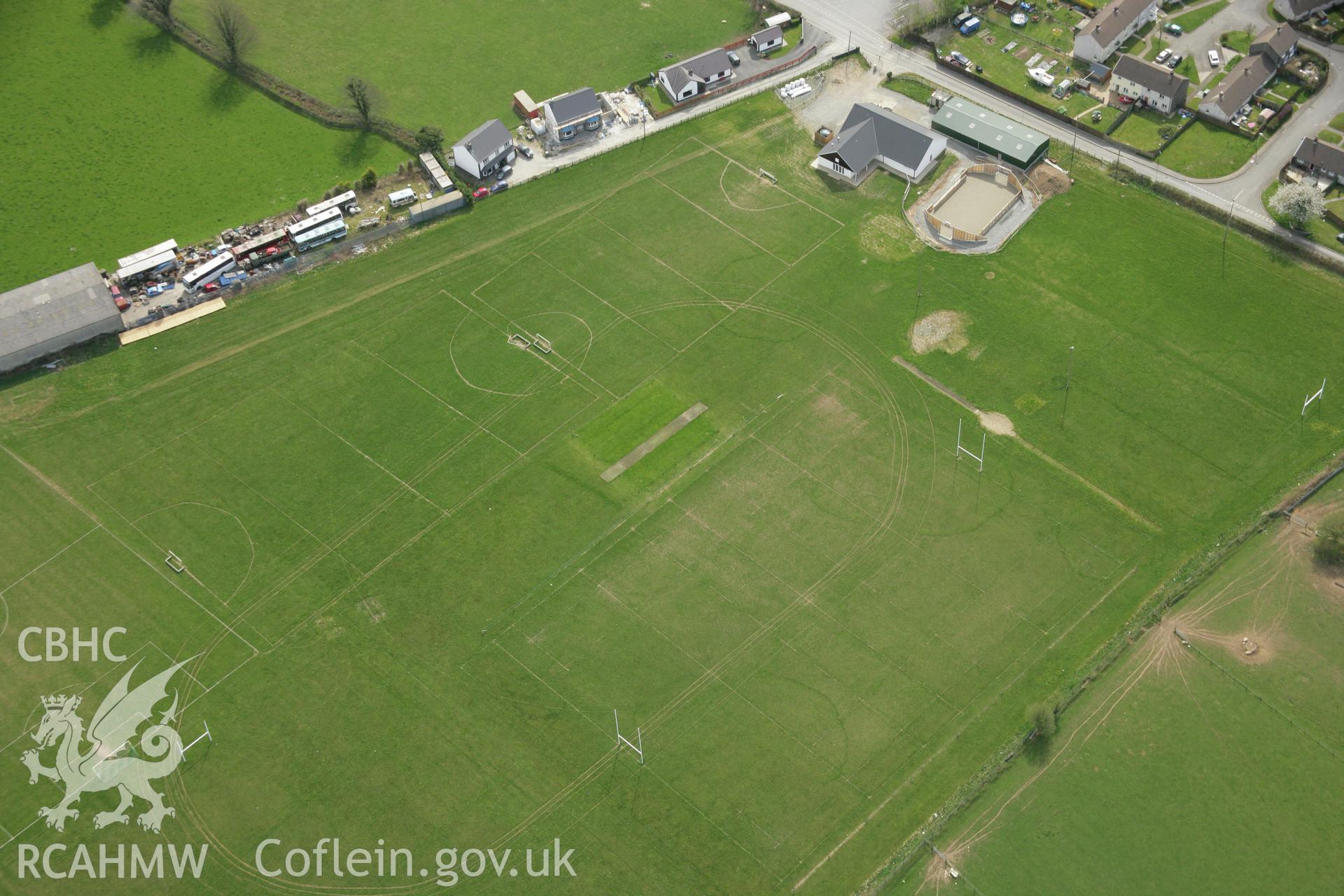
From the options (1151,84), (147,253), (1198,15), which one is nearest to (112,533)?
(147,253)

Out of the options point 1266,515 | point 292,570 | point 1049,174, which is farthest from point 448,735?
point 1049,174

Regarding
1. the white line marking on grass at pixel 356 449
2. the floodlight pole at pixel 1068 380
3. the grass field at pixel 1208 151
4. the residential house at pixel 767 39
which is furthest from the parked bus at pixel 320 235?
the grass field at pixel 1208 151

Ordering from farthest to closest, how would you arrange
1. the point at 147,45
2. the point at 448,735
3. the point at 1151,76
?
the point at 147,45, the point at 1151,76, the point at 448,735

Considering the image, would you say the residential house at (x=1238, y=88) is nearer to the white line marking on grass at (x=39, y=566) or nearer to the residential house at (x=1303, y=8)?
the residential house at (x=1303, y=8)

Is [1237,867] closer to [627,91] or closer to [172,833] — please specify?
[172,833]

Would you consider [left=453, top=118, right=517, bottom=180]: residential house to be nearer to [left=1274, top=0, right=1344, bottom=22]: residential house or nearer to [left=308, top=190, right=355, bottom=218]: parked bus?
[left=308, top=190, right=355, bottom=218]: parked bus

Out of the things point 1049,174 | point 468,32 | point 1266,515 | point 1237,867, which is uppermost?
point 468,32
